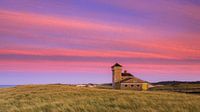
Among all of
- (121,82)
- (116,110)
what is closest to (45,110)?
(116,110)

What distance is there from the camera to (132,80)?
8838 centimetres

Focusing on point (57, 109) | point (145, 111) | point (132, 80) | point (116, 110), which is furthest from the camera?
point (132, 80)

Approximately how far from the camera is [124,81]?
290ft

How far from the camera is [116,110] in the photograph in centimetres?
1889

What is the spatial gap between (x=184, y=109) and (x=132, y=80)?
2752 inches

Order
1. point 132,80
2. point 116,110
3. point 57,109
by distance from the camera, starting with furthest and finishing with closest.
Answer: point 132,80 → point 57,109 → point 116,110

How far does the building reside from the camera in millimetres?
88000

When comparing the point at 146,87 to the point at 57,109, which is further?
the point at 146,87

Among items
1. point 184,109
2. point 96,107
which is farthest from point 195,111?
point 96,107

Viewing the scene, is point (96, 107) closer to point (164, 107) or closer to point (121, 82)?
point (164, 107)

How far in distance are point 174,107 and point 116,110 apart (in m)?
3.32

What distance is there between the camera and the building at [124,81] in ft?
289

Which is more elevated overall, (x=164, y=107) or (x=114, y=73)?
(x=114, y=73)

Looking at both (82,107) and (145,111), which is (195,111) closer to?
(145,111)
